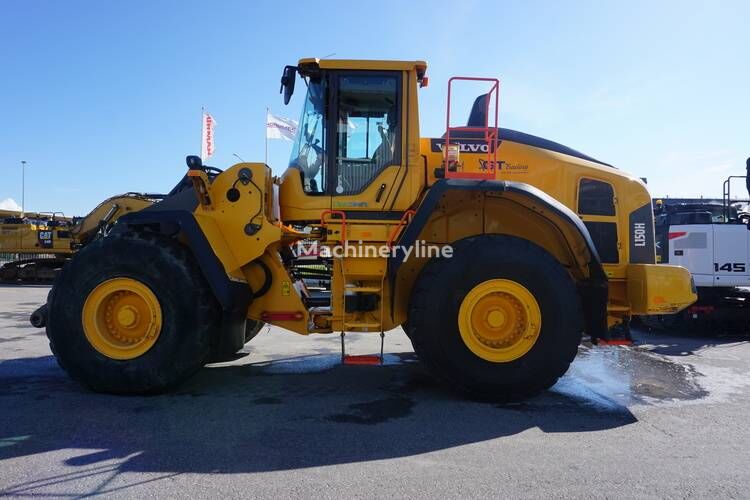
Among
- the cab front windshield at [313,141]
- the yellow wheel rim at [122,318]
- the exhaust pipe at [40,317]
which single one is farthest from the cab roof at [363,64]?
the exhaust pipe at [40,317]

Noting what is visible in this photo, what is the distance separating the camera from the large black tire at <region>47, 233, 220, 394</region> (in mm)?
4723

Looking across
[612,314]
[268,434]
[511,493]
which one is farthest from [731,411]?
[268,434]

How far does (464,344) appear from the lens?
4.74m

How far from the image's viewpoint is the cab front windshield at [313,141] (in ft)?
17.4

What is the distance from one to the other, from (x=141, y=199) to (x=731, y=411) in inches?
284

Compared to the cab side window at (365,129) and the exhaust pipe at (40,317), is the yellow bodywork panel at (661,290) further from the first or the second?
the exhaust pipe at (40,317)

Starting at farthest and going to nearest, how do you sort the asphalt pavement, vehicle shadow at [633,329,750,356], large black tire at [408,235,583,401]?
vehicle shadow at [633,329,750,356], large black tire at [408,235,583,401], the asphalt pavement

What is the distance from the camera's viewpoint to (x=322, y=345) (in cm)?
788

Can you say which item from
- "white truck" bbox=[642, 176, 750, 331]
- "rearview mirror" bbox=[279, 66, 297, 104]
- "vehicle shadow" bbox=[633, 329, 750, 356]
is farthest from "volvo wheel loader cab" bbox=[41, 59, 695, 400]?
"white truck" bbox=[642, 176, 750, 331]

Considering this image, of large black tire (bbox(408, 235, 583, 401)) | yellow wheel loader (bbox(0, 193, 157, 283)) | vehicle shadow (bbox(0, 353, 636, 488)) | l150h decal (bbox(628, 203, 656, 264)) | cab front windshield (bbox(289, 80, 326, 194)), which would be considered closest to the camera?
vehicle shadow (bbox(0, 353, 636, 488))

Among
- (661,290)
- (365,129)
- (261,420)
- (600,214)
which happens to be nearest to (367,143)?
(365,129)

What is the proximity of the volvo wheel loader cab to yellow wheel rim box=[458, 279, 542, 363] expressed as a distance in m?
0.01

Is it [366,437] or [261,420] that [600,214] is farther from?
[261,420]

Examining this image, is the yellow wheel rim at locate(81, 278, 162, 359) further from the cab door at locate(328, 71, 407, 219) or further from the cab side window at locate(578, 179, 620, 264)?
the cab side window at locate(578, 179, 620, 264)
